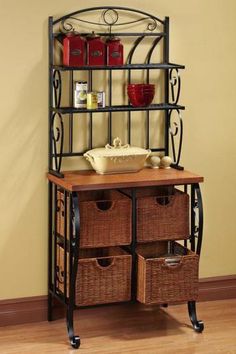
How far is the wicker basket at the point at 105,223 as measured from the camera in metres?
4.16

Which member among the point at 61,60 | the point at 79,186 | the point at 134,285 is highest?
the point at 61,60

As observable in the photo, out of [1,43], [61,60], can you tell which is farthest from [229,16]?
[1,43]

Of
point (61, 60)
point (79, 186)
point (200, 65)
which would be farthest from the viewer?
point (200, 65)

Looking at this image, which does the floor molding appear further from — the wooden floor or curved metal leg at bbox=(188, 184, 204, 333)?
curved metal leg at bbox=(188, 184, 204, 333)

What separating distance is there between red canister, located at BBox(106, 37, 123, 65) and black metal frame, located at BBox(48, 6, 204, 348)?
7 cm

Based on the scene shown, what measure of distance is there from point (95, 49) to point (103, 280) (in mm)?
1117

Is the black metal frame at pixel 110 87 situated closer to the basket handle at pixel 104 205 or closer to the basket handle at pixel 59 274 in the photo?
the basket handle at pixel 104 205

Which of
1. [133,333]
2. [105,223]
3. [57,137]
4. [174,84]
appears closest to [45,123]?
[57,137]

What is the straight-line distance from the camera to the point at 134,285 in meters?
4.30

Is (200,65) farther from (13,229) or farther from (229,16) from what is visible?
(13,229)

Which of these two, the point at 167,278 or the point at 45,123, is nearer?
the point at 167,278

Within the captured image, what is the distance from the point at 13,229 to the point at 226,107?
4.32 ft

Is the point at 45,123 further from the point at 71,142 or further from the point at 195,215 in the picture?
the point at 195,215

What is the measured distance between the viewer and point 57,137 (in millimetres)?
4363
